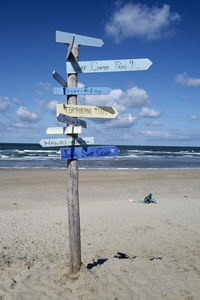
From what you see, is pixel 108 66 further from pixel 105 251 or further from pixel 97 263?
pixel 105 251

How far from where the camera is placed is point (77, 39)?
3.80 meters

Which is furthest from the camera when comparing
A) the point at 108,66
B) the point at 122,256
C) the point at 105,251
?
the point at 105,251

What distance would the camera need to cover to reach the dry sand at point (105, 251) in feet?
12.3

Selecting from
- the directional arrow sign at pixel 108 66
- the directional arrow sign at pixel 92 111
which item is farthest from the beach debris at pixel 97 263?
the directional arrow sign at pixel 108 66

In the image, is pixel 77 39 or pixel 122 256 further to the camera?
pixel 122 256

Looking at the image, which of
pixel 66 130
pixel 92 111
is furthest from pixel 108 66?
pixel 66 130

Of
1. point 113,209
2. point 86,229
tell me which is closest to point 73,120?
point 86,229

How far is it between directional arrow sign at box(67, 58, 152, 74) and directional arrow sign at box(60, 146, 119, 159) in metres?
1.35

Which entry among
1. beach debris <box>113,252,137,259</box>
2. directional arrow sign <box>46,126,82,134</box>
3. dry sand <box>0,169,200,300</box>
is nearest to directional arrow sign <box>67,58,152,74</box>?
directional arrow sign <box>46,126,82,134</box>

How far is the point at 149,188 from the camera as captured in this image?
15203 millimetres

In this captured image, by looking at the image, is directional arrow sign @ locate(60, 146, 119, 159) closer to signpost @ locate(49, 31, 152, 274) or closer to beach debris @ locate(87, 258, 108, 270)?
signpost @ locate(49, 31, 152, 274)

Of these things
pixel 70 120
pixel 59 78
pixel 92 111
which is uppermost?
pixel 59 78

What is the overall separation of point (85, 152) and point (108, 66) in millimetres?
1528

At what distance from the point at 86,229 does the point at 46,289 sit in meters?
3.49
